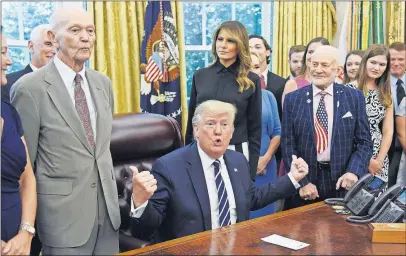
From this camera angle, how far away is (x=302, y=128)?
9.26ft

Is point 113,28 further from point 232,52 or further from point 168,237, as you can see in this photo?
point 168,237

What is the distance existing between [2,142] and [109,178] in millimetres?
524

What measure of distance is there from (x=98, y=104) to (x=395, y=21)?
185 inches

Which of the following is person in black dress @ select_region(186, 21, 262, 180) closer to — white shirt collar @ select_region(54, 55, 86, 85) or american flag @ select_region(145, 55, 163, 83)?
white shirt collar @ select_region(54, 55, 86, 85)

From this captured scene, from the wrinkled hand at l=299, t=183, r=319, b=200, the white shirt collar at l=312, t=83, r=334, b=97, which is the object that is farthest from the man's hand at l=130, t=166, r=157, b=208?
the white shirt collar at l=312, t=83, r=334, b=97

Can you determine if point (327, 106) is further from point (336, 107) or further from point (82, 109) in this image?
point (82, 109)

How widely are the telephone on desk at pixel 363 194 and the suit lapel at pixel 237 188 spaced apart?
49cm

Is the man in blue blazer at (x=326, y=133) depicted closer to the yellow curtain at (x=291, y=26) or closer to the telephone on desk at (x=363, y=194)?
the telephone on desk at (x=363, y=194)

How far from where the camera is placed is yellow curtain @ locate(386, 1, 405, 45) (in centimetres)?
589

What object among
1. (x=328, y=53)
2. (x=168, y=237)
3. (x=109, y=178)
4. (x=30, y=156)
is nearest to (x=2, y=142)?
(x=30, y=156)

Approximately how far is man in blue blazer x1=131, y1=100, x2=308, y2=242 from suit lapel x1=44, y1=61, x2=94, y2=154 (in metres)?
0.37

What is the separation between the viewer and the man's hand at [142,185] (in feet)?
6.31

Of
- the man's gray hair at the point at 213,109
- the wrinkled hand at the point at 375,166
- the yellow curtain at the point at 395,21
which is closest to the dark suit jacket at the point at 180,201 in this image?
the man's gray hair at the point at 213,109

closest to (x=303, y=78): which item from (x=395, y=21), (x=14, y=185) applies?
(x=14, y=185)
